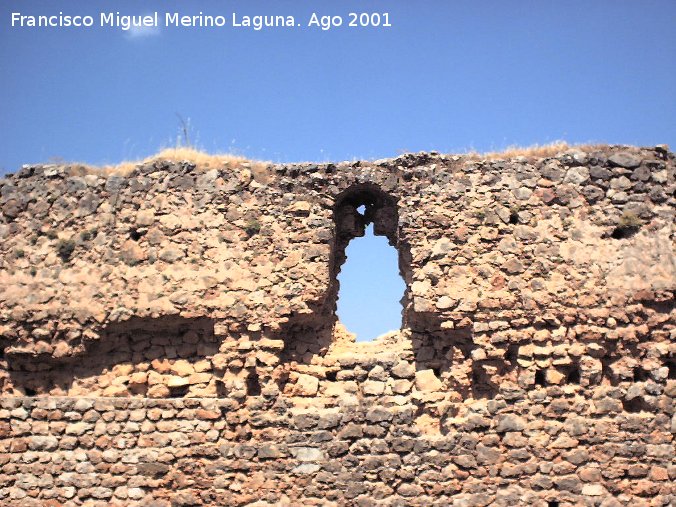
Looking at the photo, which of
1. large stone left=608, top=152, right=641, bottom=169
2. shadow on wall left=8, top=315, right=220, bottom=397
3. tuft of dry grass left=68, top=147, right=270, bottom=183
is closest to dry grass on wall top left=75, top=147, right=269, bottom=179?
tuft of dry grass left=68, top=147, right=270, bottom=183

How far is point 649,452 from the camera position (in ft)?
21.4

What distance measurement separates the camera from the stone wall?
6.60 meters

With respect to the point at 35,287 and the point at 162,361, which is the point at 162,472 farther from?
the point at 35,287

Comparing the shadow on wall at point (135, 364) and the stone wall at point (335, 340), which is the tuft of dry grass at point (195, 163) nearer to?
the stone wall at point (335, 340)

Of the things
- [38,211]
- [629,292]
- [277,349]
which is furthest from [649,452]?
[38,211]

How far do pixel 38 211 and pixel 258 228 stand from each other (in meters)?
2.95

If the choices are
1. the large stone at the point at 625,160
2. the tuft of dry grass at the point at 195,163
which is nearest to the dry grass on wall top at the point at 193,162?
the tuft of dry grass at the point at 195,163

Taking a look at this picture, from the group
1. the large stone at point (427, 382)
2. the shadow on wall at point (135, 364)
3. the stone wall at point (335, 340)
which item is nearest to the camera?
the stone wall at point (335, 340)

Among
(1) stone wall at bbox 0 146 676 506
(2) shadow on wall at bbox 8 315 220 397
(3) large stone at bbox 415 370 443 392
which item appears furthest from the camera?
(2) shadow on wall at bbox 8 315 220 397

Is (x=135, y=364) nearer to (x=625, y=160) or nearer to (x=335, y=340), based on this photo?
(x=335, y=340)

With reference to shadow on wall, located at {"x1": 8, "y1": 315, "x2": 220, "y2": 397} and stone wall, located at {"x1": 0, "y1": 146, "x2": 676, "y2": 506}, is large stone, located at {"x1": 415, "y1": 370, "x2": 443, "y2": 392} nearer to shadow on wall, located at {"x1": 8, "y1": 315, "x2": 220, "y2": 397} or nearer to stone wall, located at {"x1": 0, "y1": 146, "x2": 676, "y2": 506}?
stone wall, located at {"x1": 0, "y1": 146, "x2": 676, "y2": 506}

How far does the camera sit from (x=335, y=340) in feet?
24.7

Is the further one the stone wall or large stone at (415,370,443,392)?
large stone at (415,370,443,392)

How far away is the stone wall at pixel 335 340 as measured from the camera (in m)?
6.60
